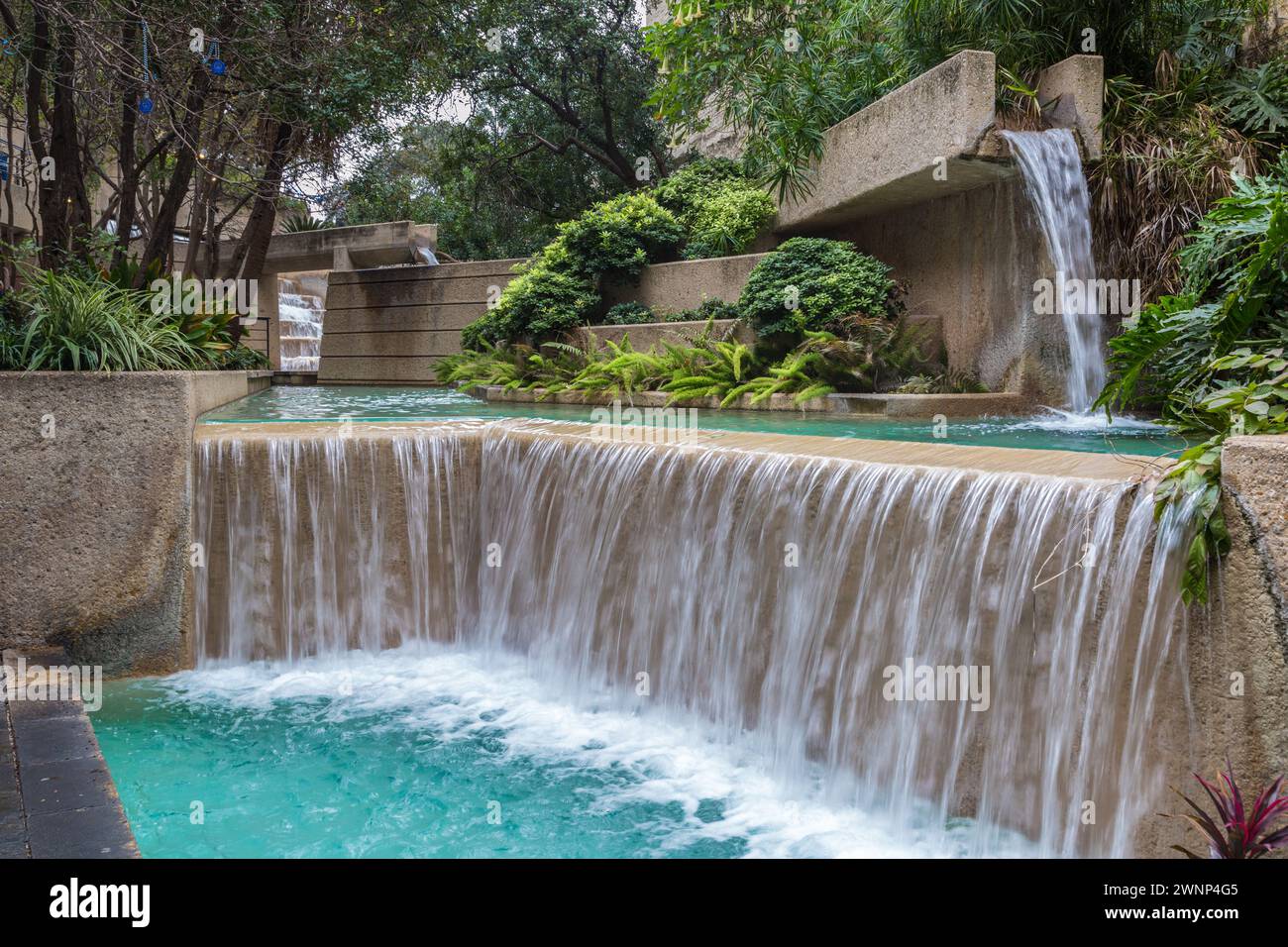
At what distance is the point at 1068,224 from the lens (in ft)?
35.7

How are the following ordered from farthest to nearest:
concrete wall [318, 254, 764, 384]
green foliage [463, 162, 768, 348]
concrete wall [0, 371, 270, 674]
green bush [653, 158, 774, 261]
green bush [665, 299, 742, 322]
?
concrete wall [318, 254, 764, 384] → green foliage [463, 162, 768, 348] → green bush [653, 158, 774, 261] → green bush [665, 299, 742, 322] → concrete wall [0, 371, 270, 674]

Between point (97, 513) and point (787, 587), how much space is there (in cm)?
478

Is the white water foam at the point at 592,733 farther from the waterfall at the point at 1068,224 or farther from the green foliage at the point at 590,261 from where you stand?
the green foliage at the point at 590,261

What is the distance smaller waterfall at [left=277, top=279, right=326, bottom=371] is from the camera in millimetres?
30116

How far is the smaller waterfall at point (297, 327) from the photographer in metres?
30.1

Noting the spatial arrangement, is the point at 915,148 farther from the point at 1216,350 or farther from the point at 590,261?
the point at 590,261

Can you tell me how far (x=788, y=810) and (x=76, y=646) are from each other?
4.99m

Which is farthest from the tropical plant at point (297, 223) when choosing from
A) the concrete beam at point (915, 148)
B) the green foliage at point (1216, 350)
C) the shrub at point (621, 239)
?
the green foliage at point (1216, 350)

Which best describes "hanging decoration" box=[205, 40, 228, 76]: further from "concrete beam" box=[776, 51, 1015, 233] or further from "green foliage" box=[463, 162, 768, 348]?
"concrete beam" box=[776, 51, 1015, 233]

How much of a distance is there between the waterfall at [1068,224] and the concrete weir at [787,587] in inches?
222

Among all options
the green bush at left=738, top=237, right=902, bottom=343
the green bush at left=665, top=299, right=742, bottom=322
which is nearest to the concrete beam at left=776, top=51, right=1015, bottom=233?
the green bush at left=738, top=237, right=902, bottom=343

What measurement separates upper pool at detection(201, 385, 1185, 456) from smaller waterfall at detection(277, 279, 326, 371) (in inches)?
662

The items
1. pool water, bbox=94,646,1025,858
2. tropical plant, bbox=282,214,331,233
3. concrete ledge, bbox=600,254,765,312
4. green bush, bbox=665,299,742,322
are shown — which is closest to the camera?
pool water, bbox=94,646,1025,858
